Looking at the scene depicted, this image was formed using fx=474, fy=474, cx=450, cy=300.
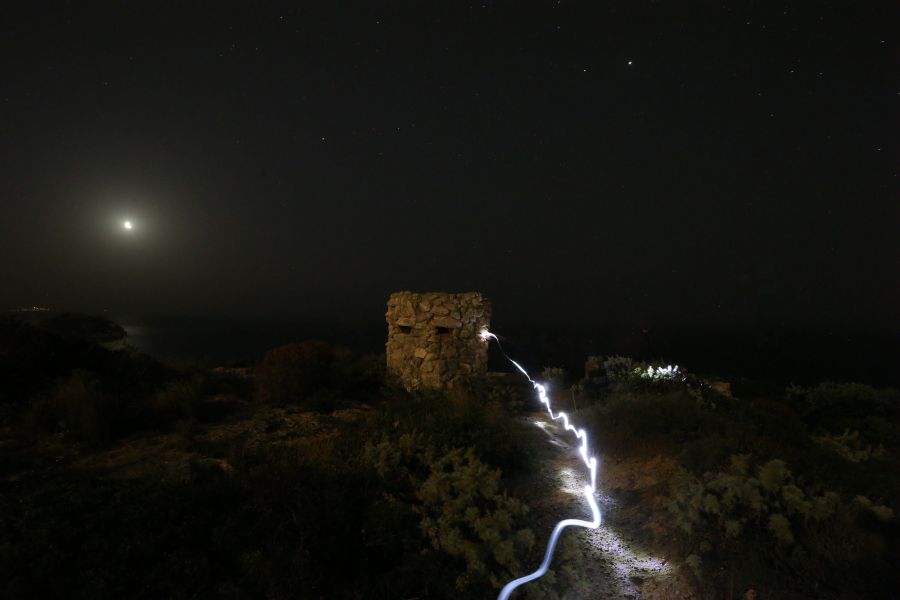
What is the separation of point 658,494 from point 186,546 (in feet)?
18.5

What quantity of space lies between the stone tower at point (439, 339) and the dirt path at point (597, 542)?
13.6ft

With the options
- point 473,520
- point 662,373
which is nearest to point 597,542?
point 473,520

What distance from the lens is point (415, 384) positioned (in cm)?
1176

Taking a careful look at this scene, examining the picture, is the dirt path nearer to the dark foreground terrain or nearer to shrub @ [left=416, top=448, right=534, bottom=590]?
the dark foreground terrain

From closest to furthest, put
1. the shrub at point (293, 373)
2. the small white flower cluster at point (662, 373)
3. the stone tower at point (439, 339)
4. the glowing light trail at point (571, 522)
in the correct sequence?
the glowing light trail at point (571, 522), the shrub at point (293, 373), the stone tower at point (439, 339), the small white flower cluster at point (662, 373)

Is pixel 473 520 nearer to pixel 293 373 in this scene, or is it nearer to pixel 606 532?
pixel 606 532

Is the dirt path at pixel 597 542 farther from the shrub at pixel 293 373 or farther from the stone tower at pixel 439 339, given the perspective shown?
the shrub at pixel 293 373

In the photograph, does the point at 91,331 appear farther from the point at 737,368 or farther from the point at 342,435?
the point at 737,368

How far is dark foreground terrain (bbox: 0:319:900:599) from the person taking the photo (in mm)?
4391

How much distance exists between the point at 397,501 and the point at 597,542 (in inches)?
94.3

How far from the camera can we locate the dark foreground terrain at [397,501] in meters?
4.39

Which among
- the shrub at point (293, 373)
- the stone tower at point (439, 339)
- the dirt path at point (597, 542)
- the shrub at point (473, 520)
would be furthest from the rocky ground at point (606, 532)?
the shrub at point (293, 373)

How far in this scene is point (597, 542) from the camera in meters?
5.56

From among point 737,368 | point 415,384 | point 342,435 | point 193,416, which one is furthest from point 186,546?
point 737,368
